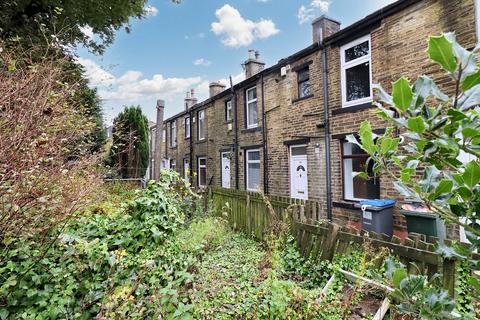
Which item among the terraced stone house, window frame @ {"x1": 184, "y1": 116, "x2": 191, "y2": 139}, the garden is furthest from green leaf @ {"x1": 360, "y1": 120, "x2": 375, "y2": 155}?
window frame @ {"x1": 184, "y1": 116, "x2": 191, "y2": 139}

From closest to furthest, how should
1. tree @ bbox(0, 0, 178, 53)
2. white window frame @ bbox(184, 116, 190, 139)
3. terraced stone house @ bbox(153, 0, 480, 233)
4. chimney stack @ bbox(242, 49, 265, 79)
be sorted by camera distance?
tree @ bbox(0, 0, 178, 53) → terraced stone house @ bbox(153, 0, 480, 233) → chimney stack @ bbox(242, 49, 265, 79) → white window frame @ bbox(184, 116, 190, 139)

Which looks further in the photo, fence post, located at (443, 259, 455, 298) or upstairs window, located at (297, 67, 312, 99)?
upstairs window, located at (297, 67, 312, 99)

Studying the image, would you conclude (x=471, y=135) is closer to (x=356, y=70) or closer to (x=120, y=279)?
(x=120, y=279)

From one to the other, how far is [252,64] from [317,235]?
10010 millimetres

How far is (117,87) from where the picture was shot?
19.2 feet

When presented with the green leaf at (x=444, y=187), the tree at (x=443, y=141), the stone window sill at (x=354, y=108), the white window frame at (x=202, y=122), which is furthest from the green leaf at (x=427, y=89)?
the white window frame at (x=202, y=122)

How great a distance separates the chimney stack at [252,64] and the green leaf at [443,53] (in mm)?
12325

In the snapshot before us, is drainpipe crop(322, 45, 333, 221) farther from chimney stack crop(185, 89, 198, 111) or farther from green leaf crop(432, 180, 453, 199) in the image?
chimney stack crop(185, 89, 198, 111)

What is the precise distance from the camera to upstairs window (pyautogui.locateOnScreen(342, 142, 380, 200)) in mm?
7027

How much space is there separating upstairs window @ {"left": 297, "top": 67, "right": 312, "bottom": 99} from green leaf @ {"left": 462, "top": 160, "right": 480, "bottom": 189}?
8.32 metres

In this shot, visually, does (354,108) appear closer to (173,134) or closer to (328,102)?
(328,102)

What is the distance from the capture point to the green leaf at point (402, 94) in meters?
0.76

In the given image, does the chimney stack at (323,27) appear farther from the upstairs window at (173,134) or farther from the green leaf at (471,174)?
the upstairs window at (173,134)

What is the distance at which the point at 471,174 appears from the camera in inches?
29.1
